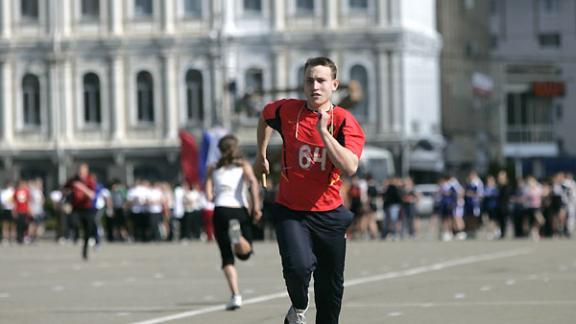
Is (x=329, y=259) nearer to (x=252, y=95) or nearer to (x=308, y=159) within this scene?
(x=308, y=159)

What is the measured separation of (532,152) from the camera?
4656 inches

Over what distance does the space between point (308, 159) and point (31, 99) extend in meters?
66.8

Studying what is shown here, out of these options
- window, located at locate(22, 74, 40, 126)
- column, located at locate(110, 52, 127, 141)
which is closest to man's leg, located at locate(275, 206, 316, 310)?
column, located at locate(110, 52, 127, 141)

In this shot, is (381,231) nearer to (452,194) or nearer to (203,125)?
(452,194)

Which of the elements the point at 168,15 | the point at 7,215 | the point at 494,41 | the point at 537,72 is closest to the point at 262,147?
the point at 7,215

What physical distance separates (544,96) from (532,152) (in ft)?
12.4

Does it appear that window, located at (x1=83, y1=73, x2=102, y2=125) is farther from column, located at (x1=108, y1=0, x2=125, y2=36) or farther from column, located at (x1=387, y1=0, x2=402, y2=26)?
column, located at (x1=387, y1=0, x2=402, y2=26)

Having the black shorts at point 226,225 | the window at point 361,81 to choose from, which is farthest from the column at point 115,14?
the black shorts at point 226,225

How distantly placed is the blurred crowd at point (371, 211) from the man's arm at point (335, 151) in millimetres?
29329

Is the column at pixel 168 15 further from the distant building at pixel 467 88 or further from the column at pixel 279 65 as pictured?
the distant building at pixel 467 88

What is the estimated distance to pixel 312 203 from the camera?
39.9ft

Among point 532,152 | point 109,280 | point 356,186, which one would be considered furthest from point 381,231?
point 532,152

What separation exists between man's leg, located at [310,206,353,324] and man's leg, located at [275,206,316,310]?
92 mm

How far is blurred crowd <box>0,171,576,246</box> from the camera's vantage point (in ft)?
145
